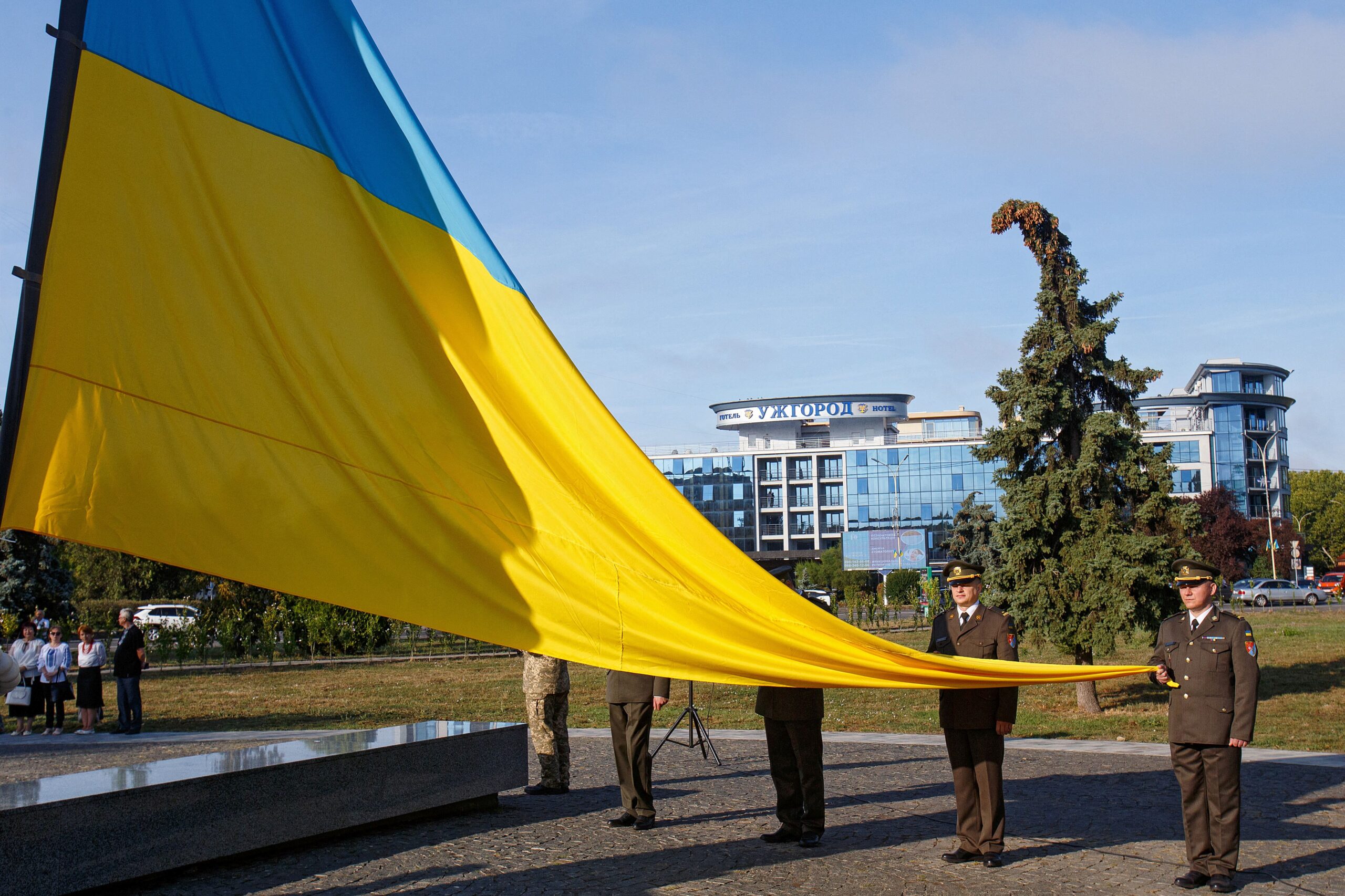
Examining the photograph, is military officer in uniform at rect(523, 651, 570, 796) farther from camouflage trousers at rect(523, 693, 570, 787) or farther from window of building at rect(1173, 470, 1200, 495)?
window of building at rect(1173, 470, 1200, 495)

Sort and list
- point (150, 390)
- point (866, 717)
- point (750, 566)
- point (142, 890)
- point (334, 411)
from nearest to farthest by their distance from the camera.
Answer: point (150, 390) < point (334, 411) < point (750, 566) < point (142, 890) < point (866, 717)

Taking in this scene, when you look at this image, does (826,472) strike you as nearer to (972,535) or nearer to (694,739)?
(972,535)

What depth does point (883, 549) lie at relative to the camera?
97875mm

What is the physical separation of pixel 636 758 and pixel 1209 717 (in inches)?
171

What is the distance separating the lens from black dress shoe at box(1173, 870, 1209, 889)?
695 cm

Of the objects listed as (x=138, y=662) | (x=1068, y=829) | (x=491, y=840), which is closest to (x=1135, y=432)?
(x=1068, y=829)

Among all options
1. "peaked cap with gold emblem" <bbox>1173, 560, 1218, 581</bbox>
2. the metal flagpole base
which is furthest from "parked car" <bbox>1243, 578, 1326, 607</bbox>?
"peaked cap with gold emblem" <bbox>1173, 560, 1218, 581</bbox>

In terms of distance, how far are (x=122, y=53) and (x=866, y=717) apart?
50.6ft

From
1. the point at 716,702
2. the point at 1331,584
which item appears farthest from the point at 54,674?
the point at 1331,584

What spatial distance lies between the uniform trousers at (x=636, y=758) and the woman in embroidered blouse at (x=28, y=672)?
1373 centimetres

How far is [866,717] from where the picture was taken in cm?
1769

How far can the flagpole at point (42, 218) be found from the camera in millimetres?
4195

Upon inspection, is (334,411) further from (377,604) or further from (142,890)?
(142,890)

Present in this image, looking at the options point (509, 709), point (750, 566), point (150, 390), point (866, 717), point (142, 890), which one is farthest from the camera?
point (509, 709)
